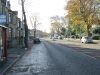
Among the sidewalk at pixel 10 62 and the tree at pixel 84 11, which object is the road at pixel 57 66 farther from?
the tree at pixel 84 11

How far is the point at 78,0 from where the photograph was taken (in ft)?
258

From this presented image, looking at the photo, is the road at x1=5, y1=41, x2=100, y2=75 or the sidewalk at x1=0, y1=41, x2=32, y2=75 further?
the sidewalk at x1=0, y1=41, x2=32, y2=75

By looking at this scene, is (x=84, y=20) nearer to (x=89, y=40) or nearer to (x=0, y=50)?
(x=89, y=40)

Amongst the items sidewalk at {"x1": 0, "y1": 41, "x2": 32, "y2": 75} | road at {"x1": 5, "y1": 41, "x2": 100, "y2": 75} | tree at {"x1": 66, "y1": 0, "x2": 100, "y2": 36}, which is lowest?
road at {"x1": 5, "y1": 41, "x2": 100, "y2": 75}

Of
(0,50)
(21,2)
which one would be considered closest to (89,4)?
(21,2)

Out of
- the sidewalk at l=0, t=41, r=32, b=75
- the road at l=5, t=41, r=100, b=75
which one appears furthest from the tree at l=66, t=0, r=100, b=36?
the road at l=5, t=41, r=100, b=75

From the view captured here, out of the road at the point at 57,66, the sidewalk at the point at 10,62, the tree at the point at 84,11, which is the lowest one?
the road at the point at 57,66

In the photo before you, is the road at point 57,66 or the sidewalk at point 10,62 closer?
the road at point 57,66

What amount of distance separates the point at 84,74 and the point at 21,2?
113 feet

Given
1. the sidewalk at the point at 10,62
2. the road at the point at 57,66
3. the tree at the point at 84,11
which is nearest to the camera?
the road at the point at 57,66

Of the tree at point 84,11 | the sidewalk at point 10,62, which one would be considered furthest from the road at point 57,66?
the tree at point 84,11

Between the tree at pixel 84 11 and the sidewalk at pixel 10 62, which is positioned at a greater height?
the tree at pixel 84 11

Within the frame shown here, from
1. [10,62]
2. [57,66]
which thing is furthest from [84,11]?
[57,66]

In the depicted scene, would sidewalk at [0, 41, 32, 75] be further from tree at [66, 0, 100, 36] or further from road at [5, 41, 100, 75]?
tree at [66, 0, 100, 36]
